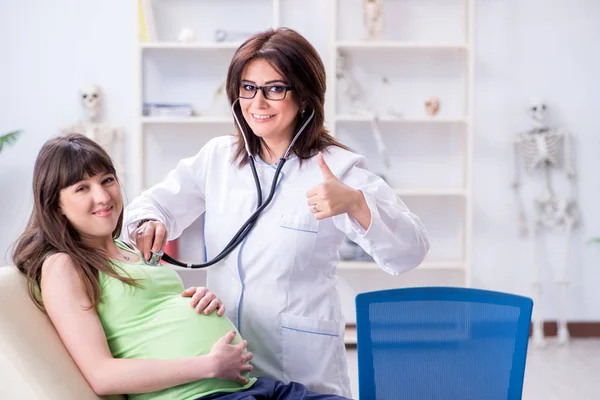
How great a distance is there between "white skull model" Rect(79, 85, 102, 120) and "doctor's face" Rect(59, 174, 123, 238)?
2394mm

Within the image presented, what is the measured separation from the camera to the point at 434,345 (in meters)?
1.47

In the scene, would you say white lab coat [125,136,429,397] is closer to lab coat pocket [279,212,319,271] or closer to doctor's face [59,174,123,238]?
lab coat pocket [279,212,319,271]

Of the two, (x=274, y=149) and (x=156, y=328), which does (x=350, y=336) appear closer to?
(x=274, y=149)

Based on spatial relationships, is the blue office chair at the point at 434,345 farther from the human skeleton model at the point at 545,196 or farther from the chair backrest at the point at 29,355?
the human skeleton model at the point at 545,196

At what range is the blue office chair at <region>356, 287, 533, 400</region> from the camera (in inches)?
57.6

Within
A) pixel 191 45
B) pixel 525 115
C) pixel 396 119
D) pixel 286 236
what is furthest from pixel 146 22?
pixel 286 236

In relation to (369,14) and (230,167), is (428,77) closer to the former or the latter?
(369,14)

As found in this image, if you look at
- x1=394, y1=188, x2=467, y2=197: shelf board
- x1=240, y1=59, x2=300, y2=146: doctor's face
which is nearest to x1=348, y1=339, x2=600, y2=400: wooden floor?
x1=394, y1=188, x2=467, y2=197: shelf board

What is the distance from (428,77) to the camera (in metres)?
3.85

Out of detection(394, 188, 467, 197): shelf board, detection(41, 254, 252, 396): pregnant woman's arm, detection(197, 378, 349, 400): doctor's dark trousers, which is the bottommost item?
detection(197, 378, 349, 400): doctor's dark trousers

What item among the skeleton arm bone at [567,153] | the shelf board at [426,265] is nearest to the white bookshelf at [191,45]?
the shelf board at [426,265]

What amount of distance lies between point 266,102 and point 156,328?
0.51 m

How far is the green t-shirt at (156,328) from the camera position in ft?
4.29

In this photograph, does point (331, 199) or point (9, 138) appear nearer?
point (331, 199)
